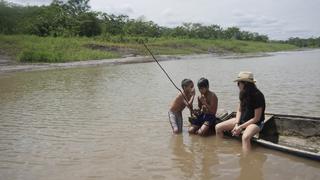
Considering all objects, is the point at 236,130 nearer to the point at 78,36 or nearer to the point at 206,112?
the point at 206,112

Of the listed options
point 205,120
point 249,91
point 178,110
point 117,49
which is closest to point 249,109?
point 249,91

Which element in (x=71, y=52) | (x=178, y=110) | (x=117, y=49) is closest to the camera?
(x=178, y=110)

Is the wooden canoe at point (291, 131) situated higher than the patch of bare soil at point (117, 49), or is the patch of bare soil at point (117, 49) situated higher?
the patch of bare soil at point (117, 49)

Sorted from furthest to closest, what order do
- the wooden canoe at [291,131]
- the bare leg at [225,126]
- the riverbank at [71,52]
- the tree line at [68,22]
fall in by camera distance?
the tree line at [68,22]
the riverbank at [71,52]
the bare leg at [225,126]
the wooden canoe at [291,131]

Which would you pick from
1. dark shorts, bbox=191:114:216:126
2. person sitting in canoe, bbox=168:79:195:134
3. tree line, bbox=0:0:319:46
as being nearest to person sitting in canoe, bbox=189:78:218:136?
dark shorts, bbox=191:114:216:126

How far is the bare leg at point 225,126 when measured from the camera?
7948 mm

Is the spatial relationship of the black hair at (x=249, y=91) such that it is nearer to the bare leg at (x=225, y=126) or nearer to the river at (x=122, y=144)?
the bare leg at (x=225, y=126)

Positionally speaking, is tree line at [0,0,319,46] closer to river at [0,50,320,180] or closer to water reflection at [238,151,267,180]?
river at [0,50,320,180]

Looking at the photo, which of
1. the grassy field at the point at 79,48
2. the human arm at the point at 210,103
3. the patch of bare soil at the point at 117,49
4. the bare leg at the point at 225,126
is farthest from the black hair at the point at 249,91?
the patch of bare soil at the point at 117,49

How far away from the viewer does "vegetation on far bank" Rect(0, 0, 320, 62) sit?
3916 cm

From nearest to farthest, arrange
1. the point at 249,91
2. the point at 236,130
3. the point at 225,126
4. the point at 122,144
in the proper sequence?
1. the point at 249,91
2. the point at 236,130
3. the point at 225,126
4. the point at 122,144

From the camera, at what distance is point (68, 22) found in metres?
55.1

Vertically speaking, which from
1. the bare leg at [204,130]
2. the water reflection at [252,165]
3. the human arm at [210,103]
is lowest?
the water reflection at [252,165]

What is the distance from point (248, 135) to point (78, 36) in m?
47.2
